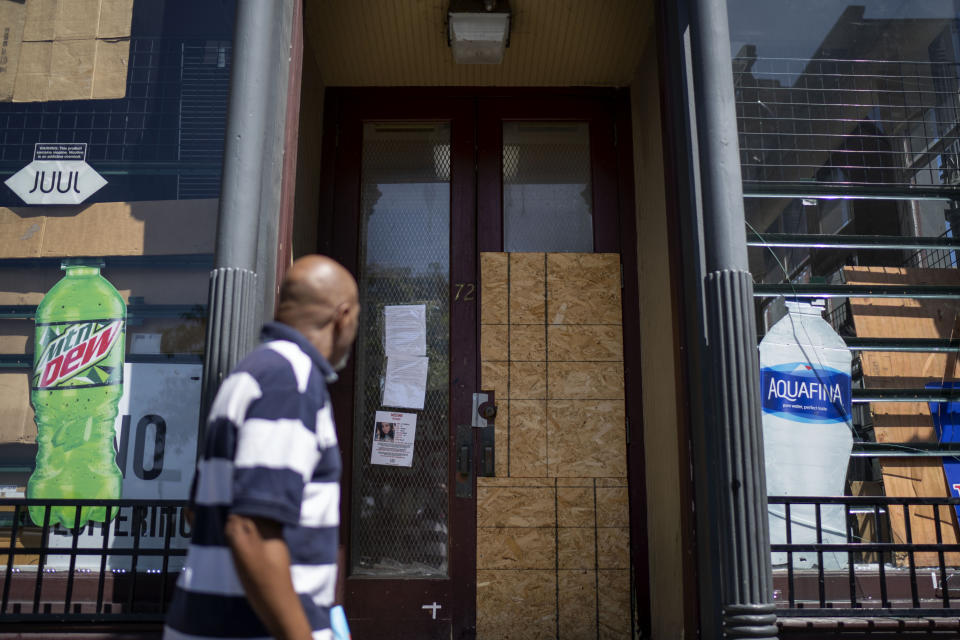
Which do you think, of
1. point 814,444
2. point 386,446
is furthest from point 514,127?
point 814,444

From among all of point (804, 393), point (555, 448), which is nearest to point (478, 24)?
point (555, 448)

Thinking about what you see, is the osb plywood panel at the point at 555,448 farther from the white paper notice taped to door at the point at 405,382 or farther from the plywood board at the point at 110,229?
the plywood board at the point at 110,229

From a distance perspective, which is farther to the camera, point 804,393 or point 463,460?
point 463,460

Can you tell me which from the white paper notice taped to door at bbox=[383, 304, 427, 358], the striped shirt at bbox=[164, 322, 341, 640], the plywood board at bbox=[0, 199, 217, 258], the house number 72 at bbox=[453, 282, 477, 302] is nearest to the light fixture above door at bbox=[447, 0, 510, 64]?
the house number 72 at bbox=[453, 282, 477, 302]

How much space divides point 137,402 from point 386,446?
144cm

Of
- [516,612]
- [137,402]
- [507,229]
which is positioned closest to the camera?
[137,402]

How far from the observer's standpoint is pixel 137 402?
11.3 feet

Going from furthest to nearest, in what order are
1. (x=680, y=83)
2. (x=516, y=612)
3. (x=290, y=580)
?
(x=516, y=612)
(x=680, y=83)
(x=290, y=580)

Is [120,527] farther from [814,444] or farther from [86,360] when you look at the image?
[814,444]

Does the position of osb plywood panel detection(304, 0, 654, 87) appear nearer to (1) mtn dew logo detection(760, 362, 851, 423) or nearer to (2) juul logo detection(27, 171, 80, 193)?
(2) juul logo detection(27, 171, 80, 193)

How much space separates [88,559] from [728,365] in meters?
3.04

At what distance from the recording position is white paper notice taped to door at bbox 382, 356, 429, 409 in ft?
14.2

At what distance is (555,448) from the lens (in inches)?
167

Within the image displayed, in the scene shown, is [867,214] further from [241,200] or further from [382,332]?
[241,200]
